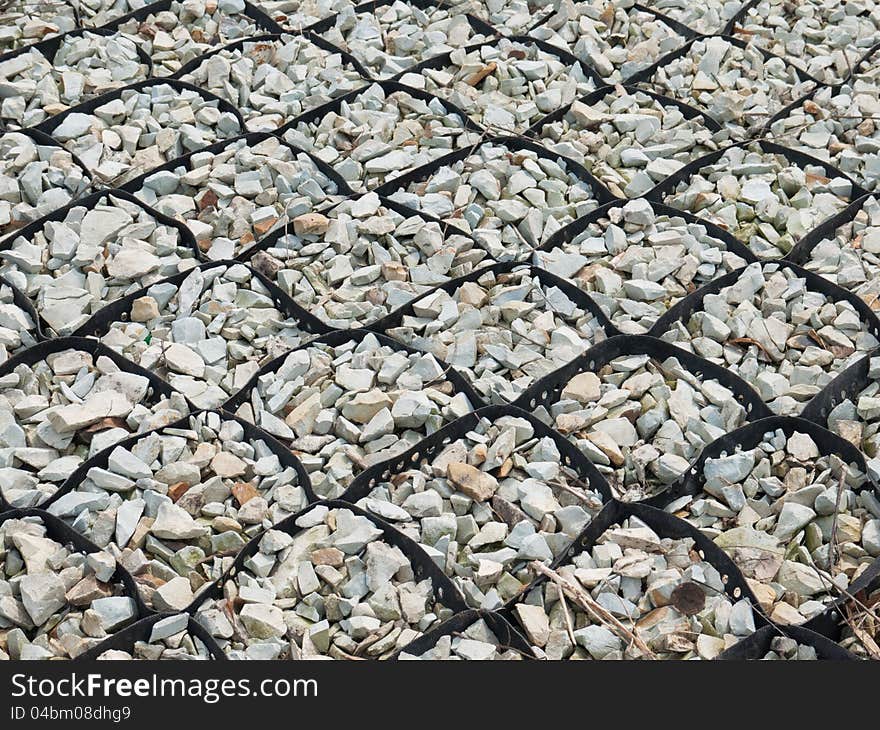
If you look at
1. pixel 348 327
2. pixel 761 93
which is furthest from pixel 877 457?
pixel 761 93

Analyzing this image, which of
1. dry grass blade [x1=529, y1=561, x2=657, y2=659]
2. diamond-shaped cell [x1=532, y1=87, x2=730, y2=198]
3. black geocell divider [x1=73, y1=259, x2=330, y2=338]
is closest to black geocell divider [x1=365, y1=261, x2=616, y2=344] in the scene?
black geocell divider [x1=73, y1=259, x2=330, y2=338]

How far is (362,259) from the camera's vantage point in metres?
2.26

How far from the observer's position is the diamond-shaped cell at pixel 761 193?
2342 millimetres

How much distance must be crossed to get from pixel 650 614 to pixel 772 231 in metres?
0.98

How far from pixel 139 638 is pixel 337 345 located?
0.66 meters

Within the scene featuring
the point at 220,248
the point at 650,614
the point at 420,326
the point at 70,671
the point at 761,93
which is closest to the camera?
the point at 70,671

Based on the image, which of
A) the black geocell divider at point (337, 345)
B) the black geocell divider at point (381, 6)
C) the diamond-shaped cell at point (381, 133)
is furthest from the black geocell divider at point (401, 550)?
the black geocell divider at point (381, 6)

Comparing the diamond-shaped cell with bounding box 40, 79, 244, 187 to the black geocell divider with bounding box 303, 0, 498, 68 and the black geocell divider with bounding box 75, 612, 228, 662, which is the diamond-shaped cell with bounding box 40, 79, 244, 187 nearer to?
the black geocell divider with bounding box 303, 0, 498, 68

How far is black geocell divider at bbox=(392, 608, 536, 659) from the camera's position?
62.3 inches

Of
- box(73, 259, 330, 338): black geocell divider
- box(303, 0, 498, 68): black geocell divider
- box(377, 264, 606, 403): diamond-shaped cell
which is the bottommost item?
box(377, 264, 606, 403): diamond-shaped cell

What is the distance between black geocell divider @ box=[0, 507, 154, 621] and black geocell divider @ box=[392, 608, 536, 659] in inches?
14.6

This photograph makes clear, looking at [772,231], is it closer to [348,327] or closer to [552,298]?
[552,298]

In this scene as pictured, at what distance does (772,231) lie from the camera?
2.33 metres

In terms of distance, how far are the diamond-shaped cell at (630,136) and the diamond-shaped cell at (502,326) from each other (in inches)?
14.9
